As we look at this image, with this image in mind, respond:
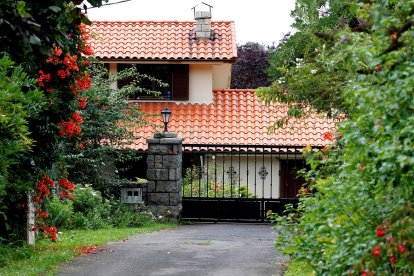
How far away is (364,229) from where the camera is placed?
6469 millimetres

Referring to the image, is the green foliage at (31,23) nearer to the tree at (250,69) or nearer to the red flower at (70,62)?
the red flower at (70,62)

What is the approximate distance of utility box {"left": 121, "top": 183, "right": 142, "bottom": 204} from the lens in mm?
19891

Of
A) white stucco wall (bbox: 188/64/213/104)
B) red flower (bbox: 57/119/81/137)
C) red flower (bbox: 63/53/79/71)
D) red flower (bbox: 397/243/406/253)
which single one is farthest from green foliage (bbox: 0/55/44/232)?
white stucco wall (bbox: 188/64/213/104)

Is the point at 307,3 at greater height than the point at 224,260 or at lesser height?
greater

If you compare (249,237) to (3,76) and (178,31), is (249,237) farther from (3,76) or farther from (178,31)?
(178,31)

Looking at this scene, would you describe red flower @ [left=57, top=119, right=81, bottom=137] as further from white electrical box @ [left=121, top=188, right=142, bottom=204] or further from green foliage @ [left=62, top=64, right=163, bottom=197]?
white electrical box @ [left=121, top=188, right=142, bottom=204]

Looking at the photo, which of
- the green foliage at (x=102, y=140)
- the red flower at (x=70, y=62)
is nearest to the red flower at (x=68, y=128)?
the red flower at (x=70, y=62)

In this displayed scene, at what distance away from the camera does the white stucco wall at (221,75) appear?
93.3 feet

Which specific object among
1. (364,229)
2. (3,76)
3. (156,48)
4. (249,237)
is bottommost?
(249,237)

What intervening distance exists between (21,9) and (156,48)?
69.0 feet

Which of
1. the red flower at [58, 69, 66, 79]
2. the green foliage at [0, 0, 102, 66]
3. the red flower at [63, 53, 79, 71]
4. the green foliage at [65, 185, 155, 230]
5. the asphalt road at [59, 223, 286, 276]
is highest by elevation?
the red flower at [63, 53, 79, 71]

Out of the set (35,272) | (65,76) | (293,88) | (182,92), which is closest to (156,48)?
(182,92)

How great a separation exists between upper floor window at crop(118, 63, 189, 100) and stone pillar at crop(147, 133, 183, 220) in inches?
270

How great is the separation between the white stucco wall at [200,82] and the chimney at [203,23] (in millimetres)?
1205
